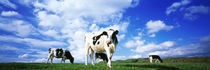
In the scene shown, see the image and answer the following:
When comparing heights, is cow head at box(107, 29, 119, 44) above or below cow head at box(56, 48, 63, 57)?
above

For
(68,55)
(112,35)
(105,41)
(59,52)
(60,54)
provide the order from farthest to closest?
(68,55) → (60,54) → (59,52) → (105,41) → (112,35)

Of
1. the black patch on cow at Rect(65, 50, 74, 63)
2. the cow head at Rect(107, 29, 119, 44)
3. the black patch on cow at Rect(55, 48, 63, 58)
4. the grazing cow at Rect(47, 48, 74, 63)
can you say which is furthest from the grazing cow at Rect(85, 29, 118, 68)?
the black patch on cow at Rect(65, 50, 74, 63)

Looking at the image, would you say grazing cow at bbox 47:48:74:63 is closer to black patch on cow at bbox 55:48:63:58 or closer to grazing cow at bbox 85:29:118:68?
black patch on cow at bbox 55:48:63:58

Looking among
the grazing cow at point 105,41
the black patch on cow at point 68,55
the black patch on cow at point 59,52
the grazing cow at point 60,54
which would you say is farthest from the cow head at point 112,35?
the black patch on cow at point 68,55

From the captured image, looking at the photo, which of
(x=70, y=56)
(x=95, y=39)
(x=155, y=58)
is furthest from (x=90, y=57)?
(x=155, y=58)

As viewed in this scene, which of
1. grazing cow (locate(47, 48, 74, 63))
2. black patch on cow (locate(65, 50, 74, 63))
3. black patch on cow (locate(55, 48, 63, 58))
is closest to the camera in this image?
grazing cow (locate(47, 48, 74, 63))

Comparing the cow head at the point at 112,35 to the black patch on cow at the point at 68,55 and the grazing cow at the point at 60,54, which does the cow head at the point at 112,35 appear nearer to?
the grazing cow at the point at 60,54

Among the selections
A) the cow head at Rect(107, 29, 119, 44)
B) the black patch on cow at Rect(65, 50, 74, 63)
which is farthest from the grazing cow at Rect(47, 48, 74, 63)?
the cow head at Rect(107, 29, 119, 44)

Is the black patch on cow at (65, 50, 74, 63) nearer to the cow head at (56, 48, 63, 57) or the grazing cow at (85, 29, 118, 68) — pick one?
the cow head at (56, 48, 63, 57)

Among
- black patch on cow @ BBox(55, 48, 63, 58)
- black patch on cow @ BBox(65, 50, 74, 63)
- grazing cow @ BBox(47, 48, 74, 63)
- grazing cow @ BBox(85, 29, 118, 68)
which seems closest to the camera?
grazing cow @ BBox(85, 29, 118, 68)

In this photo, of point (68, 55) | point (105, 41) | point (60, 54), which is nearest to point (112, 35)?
point (105, 41)

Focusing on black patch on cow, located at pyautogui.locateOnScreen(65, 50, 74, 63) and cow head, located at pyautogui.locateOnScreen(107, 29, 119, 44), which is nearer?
cow head, located at pyautogui.locateOnScreen(107, 29, 119, 44)

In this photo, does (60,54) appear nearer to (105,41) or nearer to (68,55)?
(68,55)

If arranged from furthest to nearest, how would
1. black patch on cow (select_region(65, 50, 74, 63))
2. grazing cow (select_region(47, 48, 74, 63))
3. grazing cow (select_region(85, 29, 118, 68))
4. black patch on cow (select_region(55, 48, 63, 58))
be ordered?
black patch on cow (select_region(65, 50, 74, 63)) → black patch on cow (select_region(55, 48, 63, 58)) → grazing cow (select_region(47, 48, 74, 63)) → grazing cow (select_region(85, 29, 118, 68))
